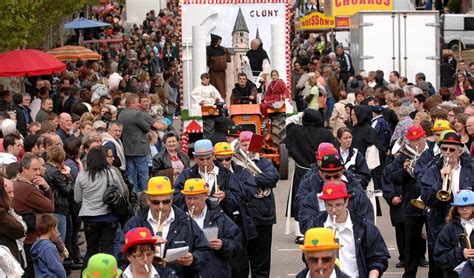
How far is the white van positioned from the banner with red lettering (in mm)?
7216

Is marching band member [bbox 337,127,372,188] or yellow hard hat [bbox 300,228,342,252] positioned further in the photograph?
marching band member [bbox 337,127,372,188]

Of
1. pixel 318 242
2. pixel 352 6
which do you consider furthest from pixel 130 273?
pixel 352 6

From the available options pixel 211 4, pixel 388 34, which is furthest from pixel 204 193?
pixel 388 34

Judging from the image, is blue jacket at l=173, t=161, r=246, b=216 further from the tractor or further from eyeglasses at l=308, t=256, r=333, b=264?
the tractor

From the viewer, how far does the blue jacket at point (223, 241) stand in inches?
459

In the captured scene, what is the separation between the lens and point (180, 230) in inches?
430

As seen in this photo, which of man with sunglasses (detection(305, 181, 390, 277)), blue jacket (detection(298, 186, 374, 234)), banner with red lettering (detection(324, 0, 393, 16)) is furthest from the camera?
banner with red lettering (detection(324, 0, 393, 16))

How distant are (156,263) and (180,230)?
0.90 metres

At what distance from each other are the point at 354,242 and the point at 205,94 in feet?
47.0

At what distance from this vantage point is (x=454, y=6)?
61.8m

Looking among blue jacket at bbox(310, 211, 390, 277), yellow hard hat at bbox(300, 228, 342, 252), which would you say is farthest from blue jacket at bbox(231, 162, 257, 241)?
yellow hard hat at bbox(300, 228, 342, 252)

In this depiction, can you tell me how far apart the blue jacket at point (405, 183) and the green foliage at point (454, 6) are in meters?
47.4

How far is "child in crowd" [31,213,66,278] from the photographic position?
12.2 metres

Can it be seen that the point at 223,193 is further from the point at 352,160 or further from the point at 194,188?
the point at 352,160
